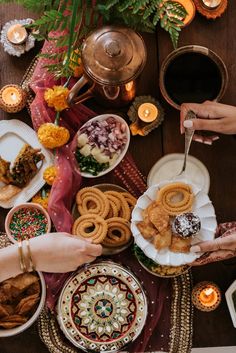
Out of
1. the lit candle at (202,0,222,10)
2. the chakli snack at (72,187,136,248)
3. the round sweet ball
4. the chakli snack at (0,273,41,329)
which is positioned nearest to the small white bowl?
the chakli snack at (0,273,41,329)

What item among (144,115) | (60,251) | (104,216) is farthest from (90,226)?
(144,115)

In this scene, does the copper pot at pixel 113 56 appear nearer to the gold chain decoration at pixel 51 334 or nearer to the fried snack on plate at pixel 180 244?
the fried snack on plate at pixel 180 244

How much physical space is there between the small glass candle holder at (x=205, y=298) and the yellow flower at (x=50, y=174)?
536 mm

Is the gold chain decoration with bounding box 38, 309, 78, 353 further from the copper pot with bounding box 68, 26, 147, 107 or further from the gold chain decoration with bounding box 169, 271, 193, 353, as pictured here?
the copper pot with bounding box 68, 26, 147, 107

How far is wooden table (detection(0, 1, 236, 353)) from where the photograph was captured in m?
1.64

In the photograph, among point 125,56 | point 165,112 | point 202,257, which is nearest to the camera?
point 125,56

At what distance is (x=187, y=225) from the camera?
57.5 inches

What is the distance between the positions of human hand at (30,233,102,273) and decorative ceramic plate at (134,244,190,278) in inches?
5.7

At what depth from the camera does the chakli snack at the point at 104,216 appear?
157 cm

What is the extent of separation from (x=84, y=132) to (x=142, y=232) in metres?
0.36

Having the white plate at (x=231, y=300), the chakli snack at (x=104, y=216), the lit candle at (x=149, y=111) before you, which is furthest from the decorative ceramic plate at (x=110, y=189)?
the white plate at (x=231, y=300)

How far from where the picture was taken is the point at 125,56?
4.64ft

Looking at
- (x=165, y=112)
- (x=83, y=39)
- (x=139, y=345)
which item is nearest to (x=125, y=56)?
(x=83, y=39)

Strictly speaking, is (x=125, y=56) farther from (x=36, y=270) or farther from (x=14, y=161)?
(x=36, y=270)
